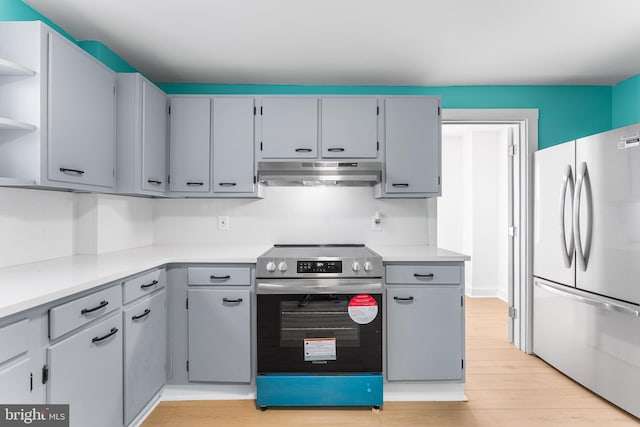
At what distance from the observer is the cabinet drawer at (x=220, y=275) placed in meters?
2.36

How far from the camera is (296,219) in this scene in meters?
3.12

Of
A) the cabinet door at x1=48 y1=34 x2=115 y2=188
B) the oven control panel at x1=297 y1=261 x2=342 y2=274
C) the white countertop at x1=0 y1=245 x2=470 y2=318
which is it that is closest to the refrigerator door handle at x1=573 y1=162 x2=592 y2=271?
the white countertop at x1=0 y1=245 x2=470 y2=318

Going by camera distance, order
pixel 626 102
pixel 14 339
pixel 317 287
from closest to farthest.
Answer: pixel 14 339
pixel 317 287
pixel 626 102

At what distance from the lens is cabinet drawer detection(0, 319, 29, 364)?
1156mm

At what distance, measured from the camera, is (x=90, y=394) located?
1.60m

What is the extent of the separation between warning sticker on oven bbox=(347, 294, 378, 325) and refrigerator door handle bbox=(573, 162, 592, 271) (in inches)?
59.5

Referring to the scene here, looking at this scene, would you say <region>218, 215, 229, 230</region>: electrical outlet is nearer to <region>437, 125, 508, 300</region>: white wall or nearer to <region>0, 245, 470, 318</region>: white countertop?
<region>0, 245, 470, 318</region>: white countertop

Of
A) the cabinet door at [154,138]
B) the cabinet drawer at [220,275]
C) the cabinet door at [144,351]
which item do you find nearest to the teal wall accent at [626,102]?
the cabinet drawer at [220,275]

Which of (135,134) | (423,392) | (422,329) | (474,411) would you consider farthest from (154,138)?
(474,411)

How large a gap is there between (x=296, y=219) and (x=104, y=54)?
1.89m

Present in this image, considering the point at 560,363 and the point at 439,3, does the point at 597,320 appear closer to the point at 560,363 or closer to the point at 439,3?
the point at 560,363

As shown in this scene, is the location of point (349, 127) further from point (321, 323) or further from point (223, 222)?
point (321, 323)

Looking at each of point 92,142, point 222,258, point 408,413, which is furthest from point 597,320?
point 92,142

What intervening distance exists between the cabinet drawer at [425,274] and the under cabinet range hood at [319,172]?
75cm
